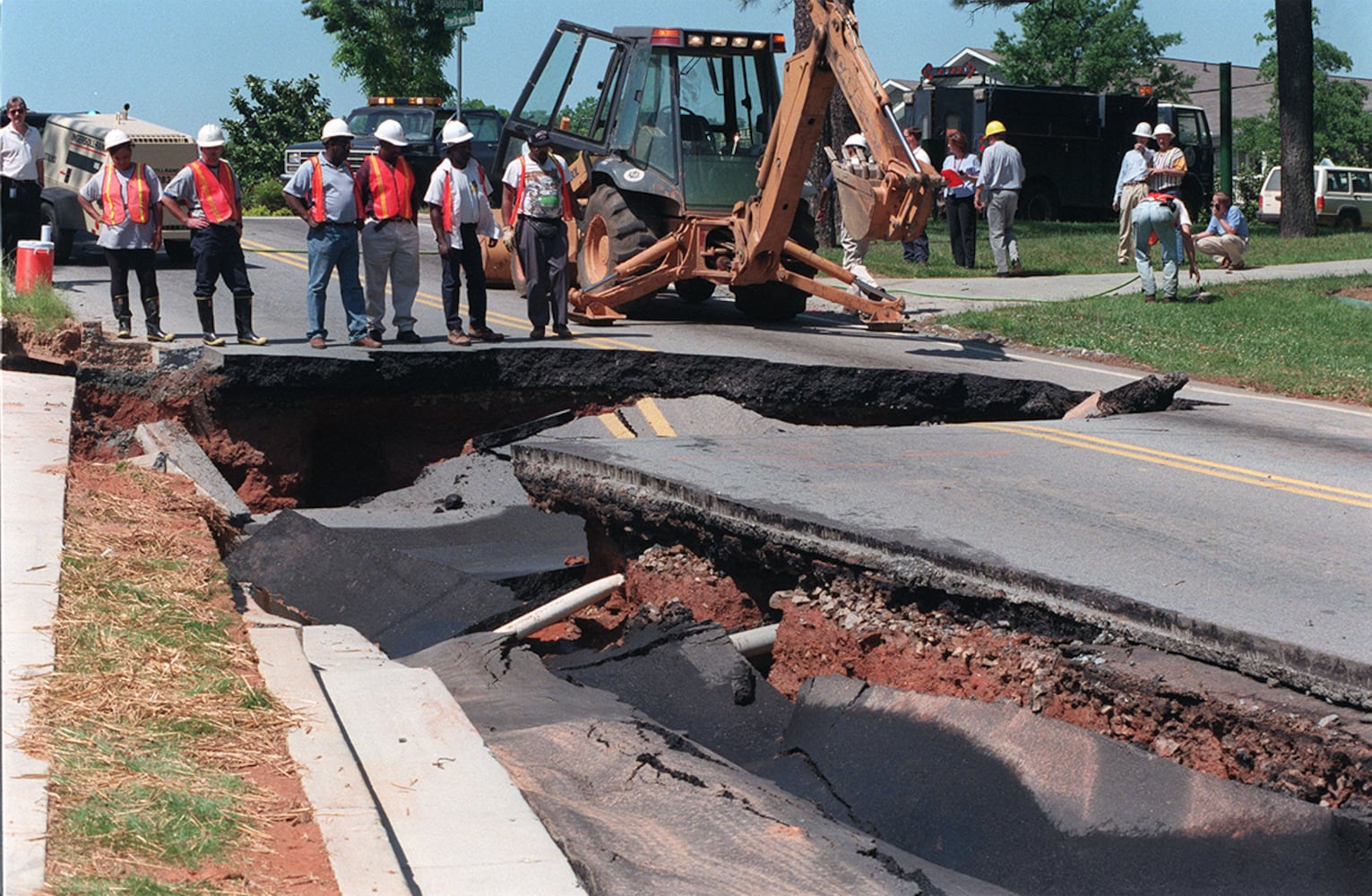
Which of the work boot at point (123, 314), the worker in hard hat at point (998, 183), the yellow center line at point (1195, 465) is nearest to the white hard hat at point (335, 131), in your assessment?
the work boot at point (123, 314)

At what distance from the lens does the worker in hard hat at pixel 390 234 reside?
1157 cm

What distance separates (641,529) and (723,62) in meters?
8.94

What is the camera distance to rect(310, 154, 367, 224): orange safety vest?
36.9 ft

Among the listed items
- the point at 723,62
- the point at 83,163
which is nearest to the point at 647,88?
the point at 723,62

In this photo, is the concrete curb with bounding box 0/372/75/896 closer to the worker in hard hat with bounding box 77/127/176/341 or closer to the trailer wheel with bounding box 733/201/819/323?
the worker in hard hat with bounding box 77/127/176/341

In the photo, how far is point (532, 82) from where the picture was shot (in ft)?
51.2

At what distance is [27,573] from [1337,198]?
38642 millimetres

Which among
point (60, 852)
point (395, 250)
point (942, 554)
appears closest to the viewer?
point (60, 852)

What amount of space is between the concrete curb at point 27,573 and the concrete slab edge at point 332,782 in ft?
2.17

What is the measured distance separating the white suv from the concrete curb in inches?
1384

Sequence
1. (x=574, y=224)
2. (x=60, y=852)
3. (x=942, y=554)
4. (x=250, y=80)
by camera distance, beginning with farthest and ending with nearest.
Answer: (x=250, y=80)
(x=574, y=224)
(x=942, y=554)
(x=60, y=852)

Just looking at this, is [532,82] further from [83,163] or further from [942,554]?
[942,554]

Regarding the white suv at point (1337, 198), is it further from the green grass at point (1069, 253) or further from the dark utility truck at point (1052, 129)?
the green grass at point (1069, 253)

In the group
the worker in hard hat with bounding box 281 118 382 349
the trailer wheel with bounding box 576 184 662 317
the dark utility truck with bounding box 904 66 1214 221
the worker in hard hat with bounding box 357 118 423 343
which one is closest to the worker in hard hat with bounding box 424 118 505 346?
the worker in hard hat with bounding box 357 118 423 343
